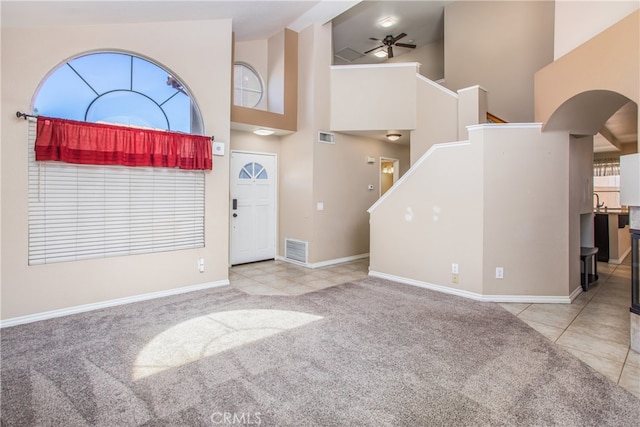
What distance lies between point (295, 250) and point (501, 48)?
18.9ft

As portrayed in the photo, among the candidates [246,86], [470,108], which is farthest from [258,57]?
[470,108]

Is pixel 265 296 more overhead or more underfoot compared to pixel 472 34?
more underfoot

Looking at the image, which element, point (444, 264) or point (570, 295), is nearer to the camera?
point (570, 295)

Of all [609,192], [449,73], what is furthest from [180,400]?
[609,192]

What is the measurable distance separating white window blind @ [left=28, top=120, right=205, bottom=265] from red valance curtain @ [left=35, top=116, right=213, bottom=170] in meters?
0.13

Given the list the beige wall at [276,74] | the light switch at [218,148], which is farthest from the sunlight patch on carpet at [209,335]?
the beige wall at [276,74]

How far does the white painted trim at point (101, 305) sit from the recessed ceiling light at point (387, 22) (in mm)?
6394

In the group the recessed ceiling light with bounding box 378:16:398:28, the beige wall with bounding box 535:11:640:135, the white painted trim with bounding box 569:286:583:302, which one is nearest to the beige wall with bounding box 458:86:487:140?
the beige wall with bounding box 535:11:640:135

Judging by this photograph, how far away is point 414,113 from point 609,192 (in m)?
7.08

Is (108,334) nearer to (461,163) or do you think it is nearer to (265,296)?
(265,296)

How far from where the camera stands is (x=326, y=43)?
5.90 meters

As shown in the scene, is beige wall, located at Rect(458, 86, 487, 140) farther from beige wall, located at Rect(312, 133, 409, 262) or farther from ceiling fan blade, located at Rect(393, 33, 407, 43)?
ceiling fan blade, located at Rect(393, 33, 407, 43)

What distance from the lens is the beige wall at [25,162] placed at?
313cm

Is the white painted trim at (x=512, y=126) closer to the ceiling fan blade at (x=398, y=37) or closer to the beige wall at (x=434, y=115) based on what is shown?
the beige wall at (x=434, y=115)
